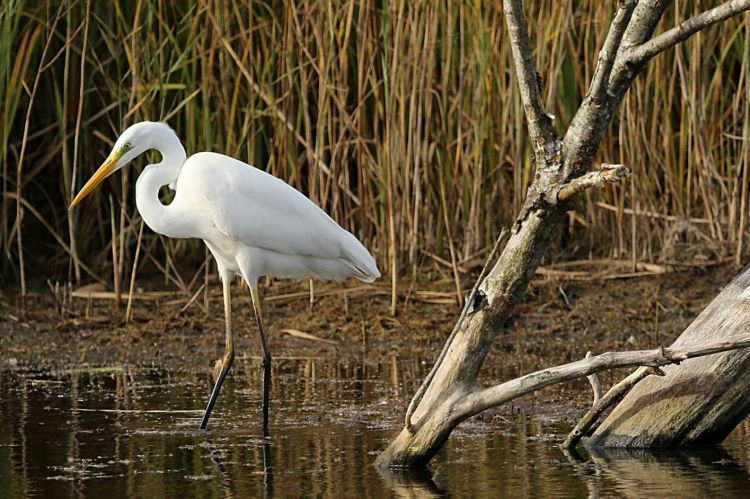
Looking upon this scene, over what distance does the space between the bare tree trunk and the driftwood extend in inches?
28.4

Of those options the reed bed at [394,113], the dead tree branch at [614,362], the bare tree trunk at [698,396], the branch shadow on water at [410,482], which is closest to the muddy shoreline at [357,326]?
the reed bed at [394,113]

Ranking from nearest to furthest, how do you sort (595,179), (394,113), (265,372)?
(595,179)
(265,372)
(394,113)

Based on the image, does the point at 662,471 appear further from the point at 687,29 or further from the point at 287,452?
the point at 687,29

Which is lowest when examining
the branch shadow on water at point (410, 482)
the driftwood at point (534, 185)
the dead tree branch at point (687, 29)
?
the branch shadow on water at point (410, 482)

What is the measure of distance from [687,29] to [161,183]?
111 inches

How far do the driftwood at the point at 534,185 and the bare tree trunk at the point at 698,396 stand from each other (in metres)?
0.72

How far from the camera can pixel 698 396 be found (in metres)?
4.51

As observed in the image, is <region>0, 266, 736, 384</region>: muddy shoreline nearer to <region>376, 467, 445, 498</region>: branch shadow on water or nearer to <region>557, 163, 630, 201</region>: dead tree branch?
<region>376, 467, 445, 498</region>: branch shadow on water

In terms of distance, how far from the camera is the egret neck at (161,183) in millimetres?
5824

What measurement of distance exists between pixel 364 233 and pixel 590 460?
3.49m

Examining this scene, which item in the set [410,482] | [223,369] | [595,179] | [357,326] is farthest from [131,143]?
[595,179]

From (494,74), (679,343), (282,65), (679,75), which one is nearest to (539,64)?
(494,74)

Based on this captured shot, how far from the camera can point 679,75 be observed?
7762mm

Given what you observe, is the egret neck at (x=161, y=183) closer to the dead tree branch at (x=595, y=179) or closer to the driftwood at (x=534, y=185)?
the driftwood at (x=534, y=185)
